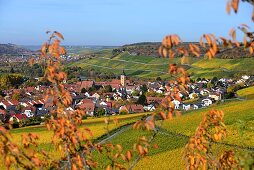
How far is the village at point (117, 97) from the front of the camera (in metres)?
57.1

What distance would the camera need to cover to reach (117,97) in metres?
74.1

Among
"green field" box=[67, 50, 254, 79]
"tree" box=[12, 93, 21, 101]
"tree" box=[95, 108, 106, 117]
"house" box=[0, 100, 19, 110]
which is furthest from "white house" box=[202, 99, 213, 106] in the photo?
"tree" box=[12, 93, 21, 101]

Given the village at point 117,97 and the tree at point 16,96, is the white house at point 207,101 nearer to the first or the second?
the village at point 117,97

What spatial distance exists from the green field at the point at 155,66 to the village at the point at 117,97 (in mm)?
6663

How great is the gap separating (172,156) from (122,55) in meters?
136

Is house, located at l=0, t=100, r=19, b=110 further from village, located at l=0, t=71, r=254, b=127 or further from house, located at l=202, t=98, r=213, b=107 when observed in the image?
house, located at l=202, t=98, r=213, b=107

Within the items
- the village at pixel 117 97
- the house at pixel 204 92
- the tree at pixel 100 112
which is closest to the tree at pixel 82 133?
the village at pixel 117 97

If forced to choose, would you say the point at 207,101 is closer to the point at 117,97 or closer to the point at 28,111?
the point at 117,97

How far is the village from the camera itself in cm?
5709

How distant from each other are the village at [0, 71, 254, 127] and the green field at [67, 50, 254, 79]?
21.9 feet

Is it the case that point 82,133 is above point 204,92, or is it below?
above

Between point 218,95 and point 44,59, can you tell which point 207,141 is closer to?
point 44,59

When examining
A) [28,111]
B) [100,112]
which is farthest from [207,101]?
[28,111]

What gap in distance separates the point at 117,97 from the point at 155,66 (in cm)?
5589
